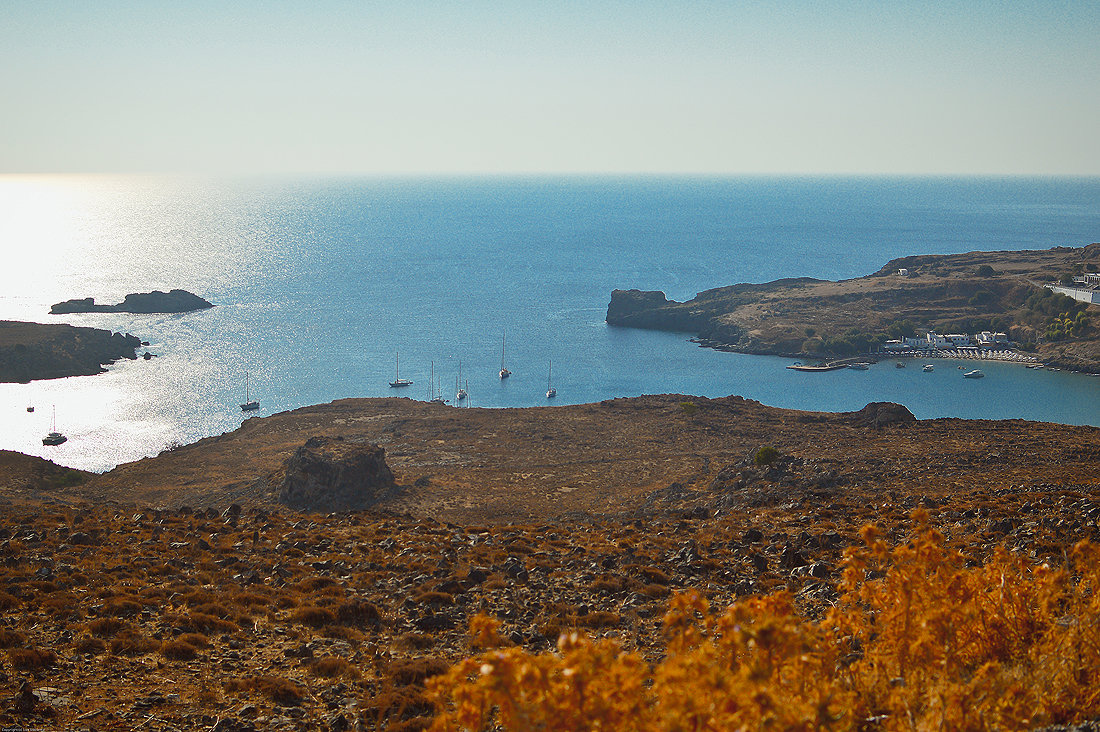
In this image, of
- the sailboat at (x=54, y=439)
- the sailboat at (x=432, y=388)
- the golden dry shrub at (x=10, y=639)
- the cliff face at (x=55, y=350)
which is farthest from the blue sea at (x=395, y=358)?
the golden dry shrub at (x=10, y=639)

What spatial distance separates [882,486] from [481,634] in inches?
812

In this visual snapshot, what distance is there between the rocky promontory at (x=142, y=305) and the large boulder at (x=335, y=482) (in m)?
111

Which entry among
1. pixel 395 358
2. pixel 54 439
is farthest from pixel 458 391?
pixel 54 439

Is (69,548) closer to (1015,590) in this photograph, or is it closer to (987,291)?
(1015,590)

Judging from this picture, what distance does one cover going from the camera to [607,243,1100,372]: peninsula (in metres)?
104

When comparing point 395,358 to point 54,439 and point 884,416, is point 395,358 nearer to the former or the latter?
point 54,439

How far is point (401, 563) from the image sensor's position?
16.2 m

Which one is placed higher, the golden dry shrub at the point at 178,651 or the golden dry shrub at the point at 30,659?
the golden dry shrub at the point at 30,659

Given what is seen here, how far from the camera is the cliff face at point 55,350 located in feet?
300

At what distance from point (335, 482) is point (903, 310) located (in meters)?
109

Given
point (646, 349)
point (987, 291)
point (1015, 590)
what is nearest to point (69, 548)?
point (1015, 590)

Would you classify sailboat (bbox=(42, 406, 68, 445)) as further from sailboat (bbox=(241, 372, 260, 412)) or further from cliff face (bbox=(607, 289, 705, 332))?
cliff face (bbox=(607, 289, 705, 332))

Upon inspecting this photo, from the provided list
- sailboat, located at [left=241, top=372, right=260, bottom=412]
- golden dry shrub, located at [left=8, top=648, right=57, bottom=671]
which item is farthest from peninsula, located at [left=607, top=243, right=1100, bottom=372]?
golden dry shrub, located at [left=8, top=648, right=57, bottom=671]

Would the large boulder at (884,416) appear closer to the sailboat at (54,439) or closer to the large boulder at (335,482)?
the large boulder at (335,482)
